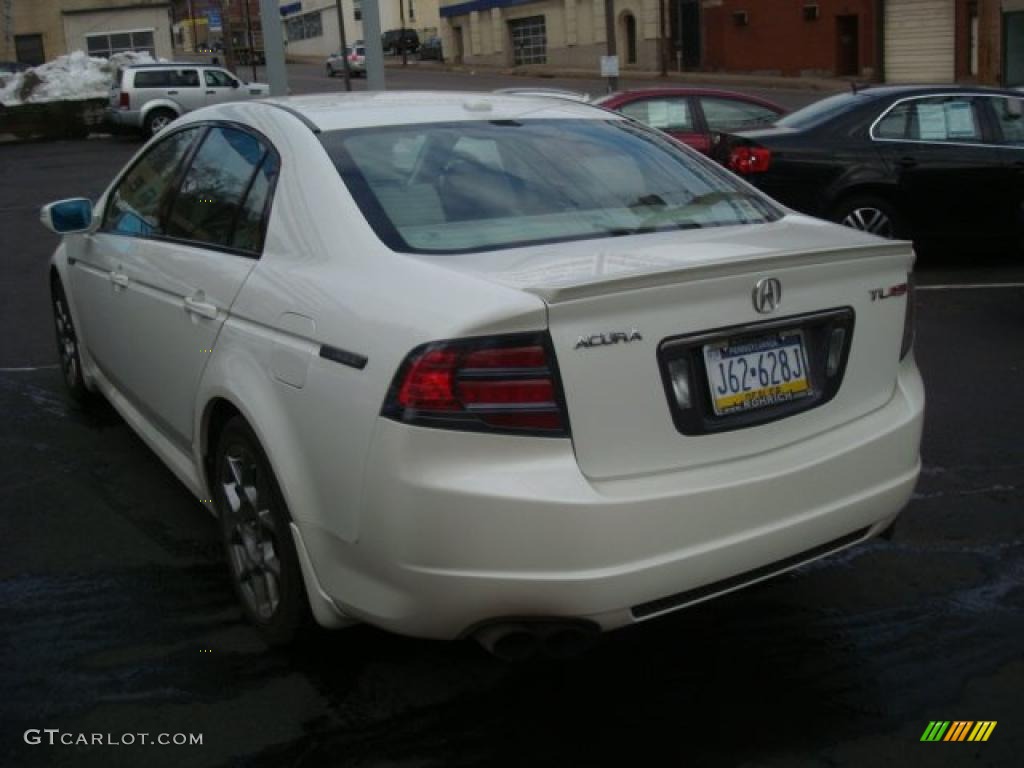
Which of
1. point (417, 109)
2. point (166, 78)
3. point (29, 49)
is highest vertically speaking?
point (29, 49)

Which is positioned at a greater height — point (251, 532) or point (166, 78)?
point (166, 78)

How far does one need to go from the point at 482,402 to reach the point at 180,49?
106627 millimetres

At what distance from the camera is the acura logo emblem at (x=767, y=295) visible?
318cm

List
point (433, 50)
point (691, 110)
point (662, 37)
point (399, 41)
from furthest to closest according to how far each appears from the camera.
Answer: point (399, 41) → point (433, 50) → point (662, 37) → point (691, 110)

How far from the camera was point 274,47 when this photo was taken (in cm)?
1459

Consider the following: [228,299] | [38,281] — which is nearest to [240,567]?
[228,299]

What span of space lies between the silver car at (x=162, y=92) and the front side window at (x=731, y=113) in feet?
63.6

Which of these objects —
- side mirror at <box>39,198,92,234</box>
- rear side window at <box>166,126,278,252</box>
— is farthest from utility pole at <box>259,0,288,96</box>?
rear side window at <box>166,126,278,252</box>

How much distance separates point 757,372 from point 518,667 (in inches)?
44.7

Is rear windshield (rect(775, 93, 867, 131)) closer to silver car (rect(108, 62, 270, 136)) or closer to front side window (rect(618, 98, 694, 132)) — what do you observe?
front side window (rect(618, 98, 694, 132))

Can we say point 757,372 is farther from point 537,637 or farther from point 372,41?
point 372,41

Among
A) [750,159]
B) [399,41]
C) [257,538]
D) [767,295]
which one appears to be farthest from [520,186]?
[399,41]

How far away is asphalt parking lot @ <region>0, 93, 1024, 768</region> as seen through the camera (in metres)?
3.22

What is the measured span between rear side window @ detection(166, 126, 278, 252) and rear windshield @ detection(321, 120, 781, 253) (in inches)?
12.5
